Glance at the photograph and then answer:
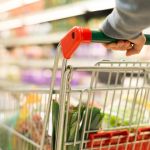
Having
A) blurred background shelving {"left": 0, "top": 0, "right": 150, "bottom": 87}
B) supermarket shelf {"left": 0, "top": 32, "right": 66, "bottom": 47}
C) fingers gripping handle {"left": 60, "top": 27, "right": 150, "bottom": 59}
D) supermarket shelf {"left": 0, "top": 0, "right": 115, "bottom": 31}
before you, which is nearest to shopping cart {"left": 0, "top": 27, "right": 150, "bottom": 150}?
fingers gripping handle {"left": 60, "top": 27, "right": 150, "bottom": 59}

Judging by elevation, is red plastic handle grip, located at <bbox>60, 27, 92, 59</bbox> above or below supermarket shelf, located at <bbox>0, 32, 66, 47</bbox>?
above

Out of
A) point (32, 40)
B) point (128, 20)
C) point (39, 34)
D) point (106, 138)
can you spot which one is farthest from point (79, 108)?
point (32, 40)

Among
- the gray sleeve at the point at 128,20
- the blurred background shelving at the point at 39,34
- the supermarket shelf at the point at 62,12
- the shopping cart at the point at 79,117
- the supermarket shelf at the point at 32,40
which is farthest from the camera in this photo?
the supermarket shelf at the point at 32,40

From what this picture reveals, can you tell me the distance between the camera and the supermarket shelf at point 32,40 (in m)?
3.08

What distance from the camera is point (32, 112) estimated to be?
115cm

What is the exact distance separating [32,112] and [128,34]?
471 millimetres

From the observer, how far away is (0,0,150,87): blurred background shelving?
2.64 m

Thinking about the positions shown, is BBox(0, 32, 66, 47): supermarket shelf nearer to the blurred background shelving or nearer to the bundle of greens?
the blurred background shelving

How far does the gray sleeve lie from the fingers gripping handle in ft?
0.10

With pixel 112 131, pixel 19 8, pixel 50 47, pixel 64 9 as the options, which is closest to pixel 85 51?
pixel 64 9

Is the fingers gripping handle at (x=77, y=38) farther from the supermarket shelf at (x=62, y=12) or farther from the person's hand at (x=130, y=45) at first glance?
the supermarket shelf at (x=62, y=12)

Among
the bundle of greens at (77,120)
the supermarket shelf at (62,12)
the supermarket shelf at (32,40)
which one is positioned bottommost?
the supermarket shelf at (32,40)

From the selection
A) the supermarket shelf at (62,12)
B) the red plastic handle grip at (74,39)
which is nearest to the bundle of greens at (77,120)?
the red plastic handle grip at (74,39)

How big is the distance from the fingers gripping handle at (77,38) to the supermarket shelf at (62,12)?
1.04m
